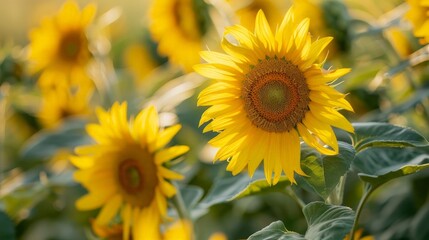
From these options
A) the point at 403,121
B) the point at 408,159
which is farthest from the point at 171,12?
the point at 408,159

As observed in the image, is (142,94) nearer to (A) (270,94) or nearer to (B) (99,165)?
(B) (99,165)

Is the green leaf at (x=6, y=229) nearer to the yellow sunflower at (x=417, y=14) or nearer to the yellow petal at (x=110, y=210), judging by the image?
the yellow petal at (x=110, y=210)

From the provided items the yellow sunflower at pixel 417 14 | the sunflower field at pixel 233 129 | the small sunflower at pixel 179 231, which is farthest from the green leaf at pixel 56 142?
the yellow sunflower at pixel 417 14

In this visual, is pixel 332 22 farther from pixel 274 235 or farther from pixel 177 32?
pixel 274 235

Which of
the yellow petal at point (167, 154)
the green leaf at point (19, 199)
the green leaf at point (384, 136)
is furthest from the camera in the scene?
the green leaf at point (19, 199)

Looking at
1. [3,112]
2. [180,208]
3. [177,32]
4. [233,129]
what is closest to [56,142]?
[3,112]

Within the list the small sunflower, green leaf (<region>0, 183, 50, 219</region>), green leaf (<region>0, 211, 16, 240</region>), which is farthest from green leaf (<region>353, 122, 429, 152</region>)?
green leaf (<region>0, 183, 50, 219</region>)
